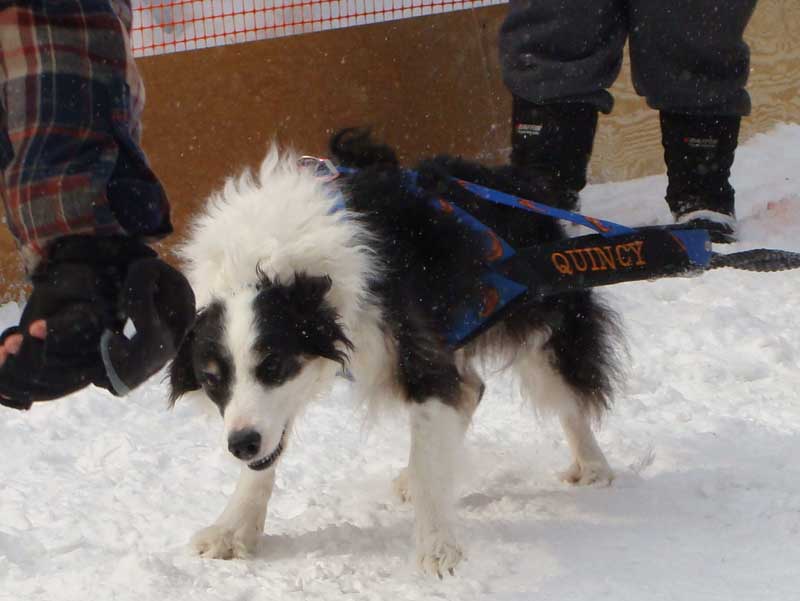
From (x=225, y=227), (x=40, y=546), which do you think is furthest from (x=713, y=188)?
(x=40, y=546)

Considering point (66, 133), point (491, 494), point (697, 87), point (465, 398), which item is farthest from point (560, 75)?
point (66, 133)

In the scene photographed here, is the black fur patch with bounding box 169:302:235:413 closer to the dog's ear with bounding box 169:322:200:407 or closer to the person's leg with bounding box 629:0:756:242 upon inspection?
the dog's ear with bounding box 169:322:200:407

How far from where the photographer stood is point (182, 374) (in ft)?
9.96

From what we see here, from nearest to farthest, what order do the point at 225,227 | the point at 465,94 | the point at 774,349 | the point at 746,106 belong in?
the point at 225,227, the point at 774,349, the point at 746,106, the point at 465,94

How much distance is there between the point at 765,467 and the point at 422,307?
46.8 inches

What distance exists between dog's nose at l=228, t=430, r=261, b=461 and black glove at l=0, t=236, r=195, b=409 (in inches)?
62.0

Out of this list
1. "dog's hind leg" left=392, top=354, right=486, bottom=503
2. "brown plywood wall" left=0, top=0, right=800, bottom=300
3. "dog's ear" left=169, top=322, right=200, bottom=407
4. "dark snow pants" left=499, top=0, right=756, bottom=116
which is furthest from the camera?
"brown plywood wall" left=0, top=0, right=800, bottom=300

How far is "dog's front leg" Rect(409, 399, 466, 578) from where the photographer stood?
9.39ft

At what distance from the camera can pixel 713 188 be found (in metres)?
4.78

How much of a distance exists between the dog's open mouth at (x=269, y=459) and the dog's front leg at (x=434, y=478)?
38 cm

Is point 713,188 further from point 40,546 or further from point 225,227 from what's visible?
point 40,546

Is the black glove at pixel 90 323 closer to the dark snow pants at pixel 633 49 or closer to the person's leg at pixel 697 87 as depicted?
the dark snow pants at pixel 633 49

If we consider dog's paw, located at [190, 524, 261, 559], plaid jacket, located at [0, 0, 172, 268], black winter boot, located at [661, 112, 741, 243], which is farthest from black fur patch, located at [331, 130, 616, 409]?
plaid jacket, located at [0, 0, 172, 268]

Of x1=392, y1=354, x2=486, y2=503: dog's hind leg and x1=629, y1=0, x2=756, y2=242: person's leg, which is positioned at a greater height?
x1=629, y1=0, x2=756, y2=242: person's leg
